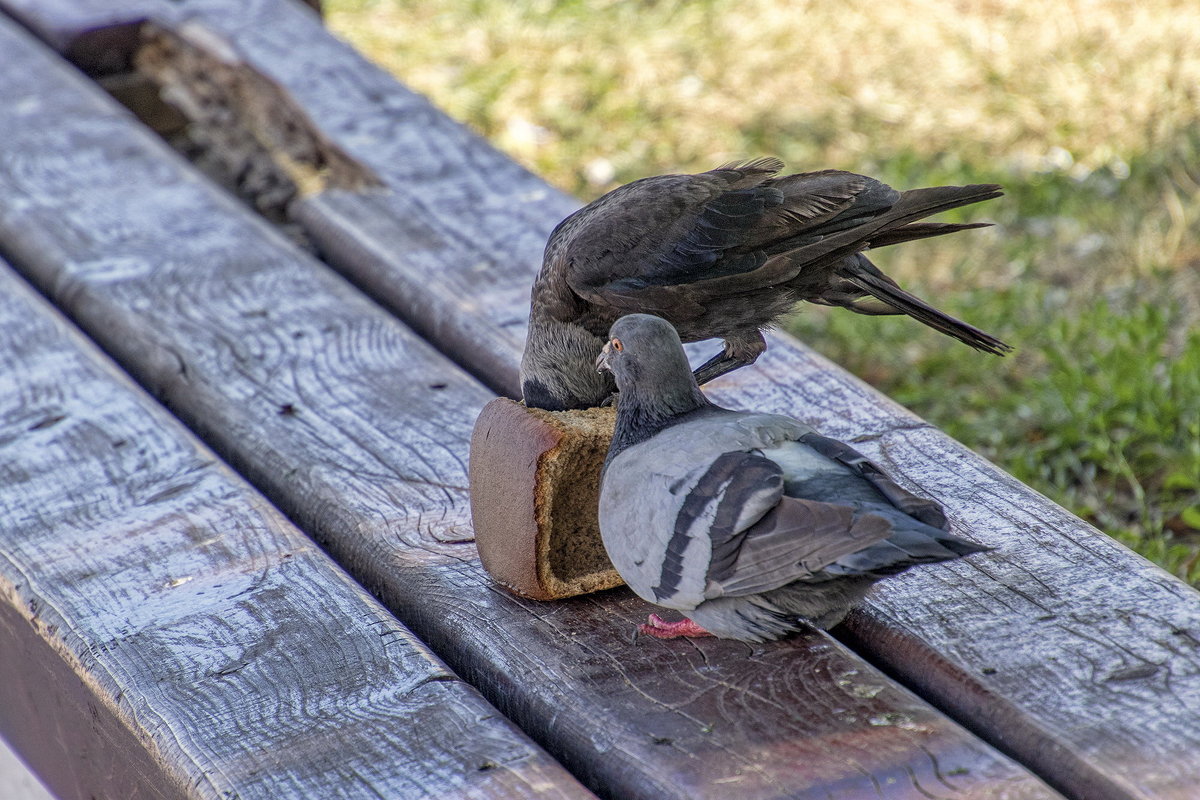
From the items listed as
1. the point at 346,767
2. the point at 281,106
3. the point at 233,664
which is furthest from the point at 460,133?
the point at 346,767

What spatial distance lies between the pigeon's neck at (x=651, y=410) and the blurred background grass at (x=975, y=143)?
1.53 meters

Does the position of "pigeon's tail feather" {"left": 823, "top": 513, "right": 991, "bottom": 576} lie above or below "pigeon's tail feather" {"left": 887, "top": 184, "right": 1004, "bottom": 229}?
below

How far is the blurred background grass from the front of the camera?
11.8ft

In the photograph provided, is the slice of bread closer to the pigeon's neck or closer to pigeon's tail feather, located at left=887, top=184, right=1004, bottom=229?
the pigeon's neck

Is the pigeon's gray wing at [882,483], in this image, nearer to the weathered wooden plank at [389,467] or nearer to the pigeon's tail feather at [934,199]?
the weathered wooden plank at [389,467]

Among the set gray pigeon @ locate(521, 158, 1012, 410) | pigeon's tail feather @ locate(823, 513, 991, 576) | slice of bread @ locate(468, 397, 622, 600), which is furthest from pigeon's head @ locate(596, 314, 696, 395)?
pigeon's tail feather @ locate(823, 513, 991, 576)

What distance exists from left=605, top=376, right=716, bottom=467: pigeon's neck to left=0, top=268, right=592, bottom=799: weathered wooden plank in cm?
43

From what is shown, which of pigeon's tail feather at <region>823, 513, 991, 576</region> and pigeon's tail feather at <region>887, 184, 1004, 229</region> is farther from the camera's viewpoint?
pigeon's tail feather at <region>887, 184, 1004, 229</region>

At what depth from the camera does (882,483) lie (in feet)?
5.82

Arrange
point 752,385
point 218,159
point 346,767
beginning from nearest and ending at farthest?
point 346,767 → point 752,385 → point 218,159

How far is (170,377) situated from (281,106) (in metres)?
1.22

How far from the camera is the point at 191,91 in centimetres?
395

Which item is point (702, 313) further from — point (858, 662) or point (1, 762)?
point (1, 762)

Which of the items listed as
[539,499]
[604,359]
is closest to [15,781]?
[539,499]
